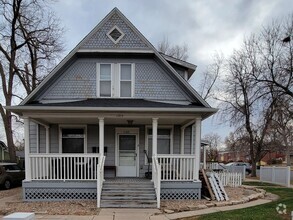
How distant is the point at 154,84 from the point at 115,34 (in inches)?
110

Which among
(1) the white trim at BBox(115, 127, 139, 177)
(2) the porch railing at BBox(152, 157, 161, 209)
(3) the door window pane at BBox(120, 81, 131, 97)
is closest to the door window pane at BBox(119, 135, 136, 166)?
(1) the white trim at BBox(115, 127, 139, 177)

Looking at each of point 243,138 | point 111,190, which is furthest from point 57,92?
point 243,138

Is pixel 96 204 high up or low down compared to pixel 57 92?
down

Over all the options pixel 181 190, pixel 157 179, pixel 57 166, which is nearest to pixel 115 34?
pixel 57 166

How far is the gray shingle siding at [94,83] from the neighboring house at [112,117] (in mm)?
42

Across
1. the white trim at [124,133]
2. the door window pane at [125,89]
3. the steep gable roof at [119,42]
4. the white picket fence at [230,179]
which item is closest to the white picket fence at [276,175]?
the white picket fence at [230,179]

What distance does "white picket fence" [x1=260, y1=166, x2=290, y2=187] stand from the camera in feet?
62.3

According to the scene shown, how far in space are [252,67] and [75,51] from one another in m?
18.0

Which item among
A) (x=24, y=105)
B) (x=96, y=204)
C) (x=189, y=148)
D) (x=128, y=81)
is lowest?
(x=96, y=204)

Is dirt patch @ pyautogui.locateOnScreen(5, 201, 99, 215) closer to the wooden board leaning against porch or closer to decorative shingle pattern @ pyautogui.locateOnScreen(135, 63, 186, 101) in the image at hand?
the wooden board leaning against porch

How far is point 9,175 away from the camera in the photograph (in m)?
16.0

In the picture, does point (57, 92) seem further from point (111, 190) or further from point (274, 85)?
point (274, 85)

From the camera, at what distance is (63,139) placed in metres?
13.3

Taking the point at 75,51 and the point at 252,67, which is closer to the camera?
the point at 75,51
